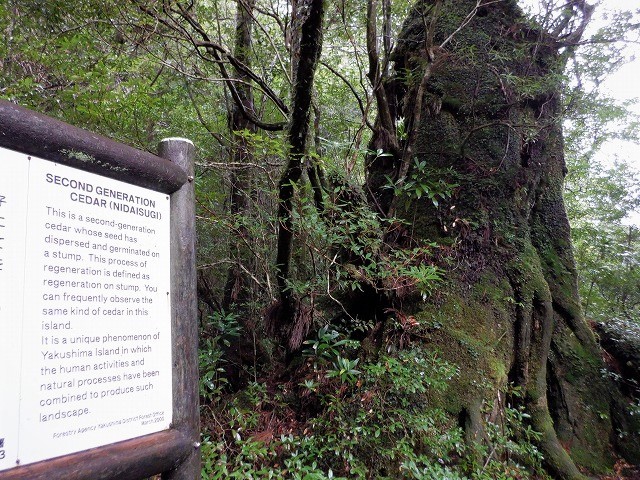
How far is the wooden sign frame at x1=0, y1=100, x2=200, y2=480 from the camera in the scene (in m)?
1.34

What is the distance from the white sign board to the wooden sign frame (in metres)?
Result: 0.04

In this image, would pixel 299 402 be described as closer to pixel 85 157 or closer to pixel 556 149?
pixel 85 157

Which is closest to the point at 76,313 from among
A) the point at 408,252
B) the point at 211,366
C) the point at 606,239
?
the point at 211,366

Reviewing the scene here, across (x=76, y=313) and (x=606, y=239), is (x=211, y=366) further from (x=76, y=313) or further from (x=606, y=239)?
(x=606, y=239)

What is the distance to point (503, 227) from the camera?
4.75m

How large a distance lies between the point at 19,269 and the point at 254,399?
120 inches

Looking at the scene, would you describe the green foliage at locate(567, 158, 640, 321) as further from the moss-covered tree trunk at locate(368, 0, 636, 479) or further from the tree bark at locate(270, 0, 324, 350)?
the tree bark at locate(270, 0, 324, 350)

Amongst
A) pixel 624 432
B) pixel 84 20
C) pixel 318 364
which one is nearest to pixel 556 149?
pixel 624 432

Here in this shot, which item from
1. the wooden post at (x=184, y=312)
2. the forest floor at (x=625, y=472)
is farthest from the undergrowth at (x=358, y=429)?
the wooden post at (x=184, y=312)

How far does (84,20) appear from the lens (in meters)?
4.88

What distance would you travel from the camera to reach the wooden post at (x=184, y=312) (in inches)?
67.5

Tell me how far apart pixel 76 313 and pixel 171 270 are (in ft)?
1.47

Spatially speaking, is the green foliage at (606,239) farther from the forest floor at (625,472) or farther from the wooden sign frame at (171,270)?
the wooden sign frame at (171,270)

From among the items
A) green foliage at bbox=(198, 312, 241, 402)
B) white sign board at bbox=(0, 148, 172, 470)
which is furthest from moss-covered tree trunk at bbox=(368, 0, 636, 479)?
white sign board at bbox=(0, 148, 172, 470)
